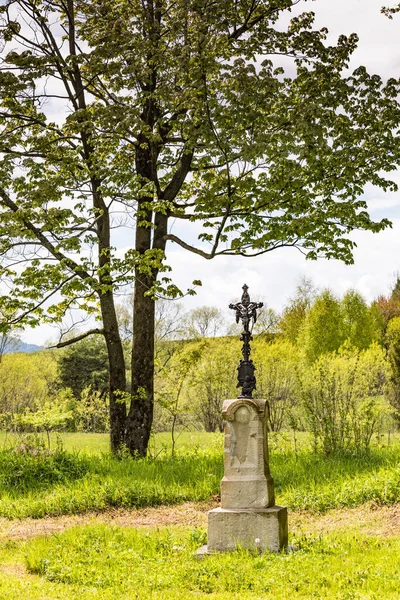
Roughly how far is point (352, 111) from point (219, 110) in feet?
10.8

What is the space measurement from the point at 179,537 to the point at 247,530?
39.4 inches

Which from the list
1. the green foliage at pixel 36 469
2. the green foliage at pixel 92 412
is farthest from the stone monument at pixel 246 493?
the green foliage at pixel 92 412

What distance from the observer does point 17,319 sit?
13086 mm

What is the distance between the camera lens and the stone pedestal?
6.73 meters

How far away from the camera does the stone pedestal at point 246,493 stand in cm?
673

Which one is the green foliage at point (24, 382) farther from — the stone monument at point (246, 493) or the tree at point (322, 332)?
the stone monument at point (246, 493)

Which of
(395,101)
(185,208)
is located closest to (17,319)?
(185,208)

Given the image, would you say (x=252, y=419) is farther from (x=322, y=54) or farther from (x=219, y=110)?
(x=322, y=54)

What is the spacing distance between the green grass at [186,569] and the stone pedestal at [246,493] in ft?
0.74

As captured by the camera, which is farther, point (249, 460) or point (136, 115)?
point (136, 115)

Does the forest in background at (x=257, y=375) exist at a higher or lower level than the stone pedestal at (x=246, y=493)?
higher

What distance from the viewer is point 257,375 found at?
62.7ft

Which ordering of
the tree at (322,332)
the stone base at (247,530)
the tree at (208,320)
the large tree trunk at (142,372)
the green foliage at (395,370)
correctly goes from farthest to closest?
the tree at (208,320), the tree at (322,332), the green foliage at (395,370), the large tree trunk at (142,372), the stone base at (247,530)

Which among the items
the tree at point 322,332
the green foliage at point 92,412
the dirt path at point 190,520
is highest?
the tree at point 322,332
